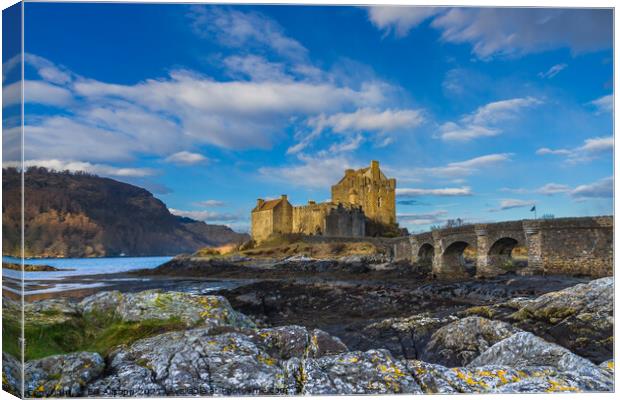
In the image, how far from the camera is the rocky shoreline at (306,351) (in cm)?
533

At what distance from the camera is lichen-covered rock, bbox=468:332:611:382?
567 cm

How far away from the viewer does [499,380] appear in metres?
5.29

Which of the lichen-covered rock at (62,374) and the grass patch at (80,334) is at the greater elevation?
the grass patch at (80,334)

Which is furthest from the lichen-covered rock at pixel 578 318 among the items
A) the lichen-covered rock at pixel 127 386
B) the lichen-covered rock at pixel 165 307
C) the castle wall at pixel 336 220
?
the castle wall at pixel 336 220

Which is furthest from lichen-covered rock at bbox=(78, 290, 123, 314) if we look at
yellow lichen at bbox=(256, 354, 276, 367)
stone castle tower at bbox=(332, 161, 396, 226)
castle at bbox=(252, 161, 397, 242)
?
stone castle tower at bbox=(332, 161, 396, 226)

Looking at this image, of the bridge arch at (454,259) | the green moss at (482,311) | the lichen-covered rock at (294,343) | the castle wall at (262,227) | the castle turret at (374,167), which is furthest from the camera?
the bridge arch at (454,259)

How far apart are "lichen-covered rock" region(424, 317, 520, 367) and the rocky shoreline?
16mm

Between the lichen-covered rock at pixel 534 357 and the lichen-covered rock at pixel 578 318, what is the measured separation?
16.9 inches

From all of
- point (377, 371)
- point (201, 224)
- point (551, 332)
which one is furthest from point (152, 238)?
point (551, 332)

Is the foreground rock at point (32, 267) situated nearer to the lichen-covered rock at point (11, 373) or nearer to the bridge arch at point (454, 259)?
the lichen-covered rock at point (11, 373)

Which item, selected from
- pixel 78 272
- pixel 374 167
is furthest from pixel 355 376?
pixel 374 167

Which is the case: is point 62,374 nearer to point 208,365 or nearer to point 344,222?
point 208,365

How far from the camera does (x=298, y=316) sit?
31.8ft

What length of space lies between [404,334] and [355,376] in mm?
2090
